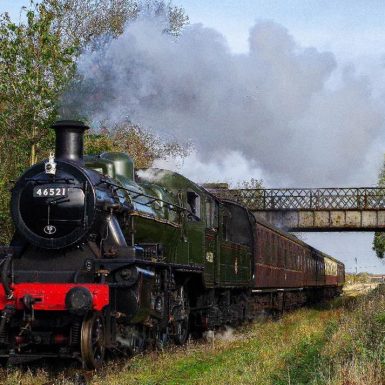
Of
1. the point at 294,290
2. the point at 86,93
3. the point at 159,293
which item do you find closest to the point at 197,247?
the point at 159,293

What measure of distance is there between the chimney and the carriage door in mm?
3951

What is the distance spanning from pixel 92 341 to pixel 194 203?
5220 mm

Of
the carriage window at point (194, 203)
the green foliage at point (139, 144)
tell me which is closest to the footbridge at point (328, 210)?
the green foliage at point (139, 144)

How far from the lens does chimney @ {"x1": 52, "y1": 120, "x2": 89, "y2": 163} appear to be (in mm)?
10883

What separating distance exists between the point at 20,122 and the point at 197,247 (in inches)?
264

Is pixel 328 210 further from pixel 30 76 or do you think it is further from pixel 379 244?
pixel 379 244

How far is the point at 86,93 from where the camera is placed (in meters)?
16.7

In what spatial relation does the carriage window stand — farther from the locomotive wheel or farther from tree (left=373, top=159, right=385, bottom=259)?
tree (left=373, top=159, right=385, bottom=259)

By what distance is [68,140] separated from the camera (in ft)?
35.9

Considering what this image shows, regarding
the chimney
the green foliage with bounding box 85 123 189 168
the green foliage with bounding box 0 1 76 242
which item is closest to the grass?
the chimney

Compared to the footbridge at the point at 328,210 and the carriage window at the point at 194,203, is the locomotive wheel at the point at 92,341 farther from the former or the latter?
the footbridge at the point at 328,210

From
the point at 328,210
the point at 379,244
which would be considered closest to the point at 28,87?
the point at 328,210

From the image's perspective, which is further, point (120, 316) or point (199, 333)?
point (199, 333)

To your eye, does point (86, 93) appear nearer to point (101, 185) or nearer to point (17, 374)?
point (101, 185)
